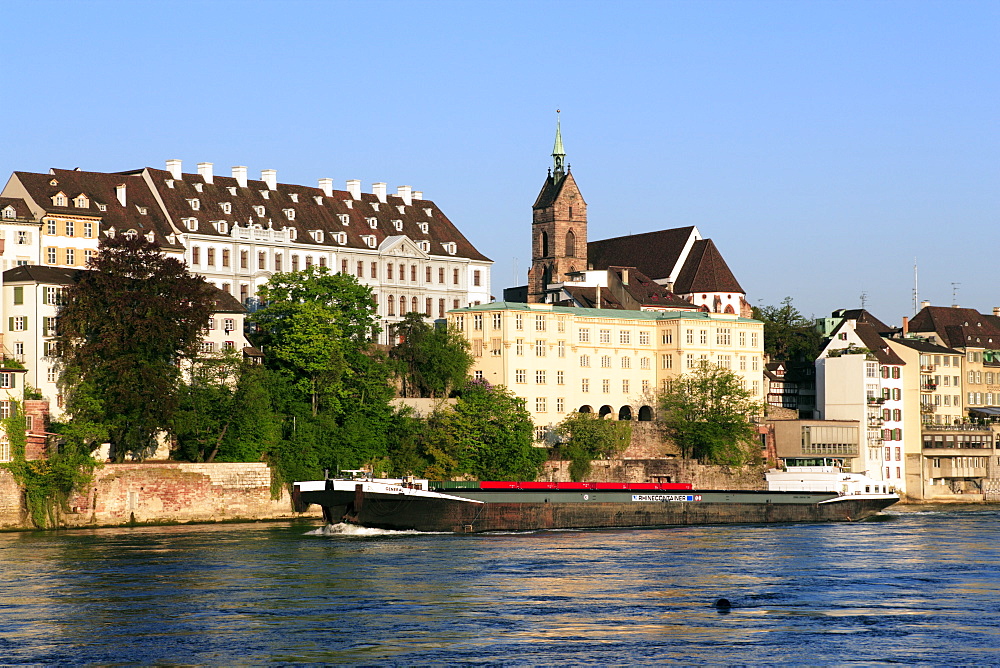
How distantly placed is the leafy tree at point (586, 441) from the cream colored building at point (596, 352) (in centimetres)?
307

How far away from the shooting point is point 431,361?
120125 mm

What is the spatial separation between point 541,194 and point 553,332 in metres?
45.3

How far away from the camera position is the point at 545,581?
206 feet

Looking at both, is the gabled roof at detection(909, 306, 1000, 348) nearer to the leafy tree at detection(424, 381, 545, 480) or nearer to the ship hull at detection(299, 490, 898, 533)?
the ship hull at detection(299, 490, 898, 533)

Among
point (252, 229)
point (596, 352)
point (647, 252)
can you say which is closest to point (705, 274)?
point (647, 252)

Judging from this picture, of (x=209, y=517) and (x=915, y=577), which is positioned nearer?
(x=915, y=577)

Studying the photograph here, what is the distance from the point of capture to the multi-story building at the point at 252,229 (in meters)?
110

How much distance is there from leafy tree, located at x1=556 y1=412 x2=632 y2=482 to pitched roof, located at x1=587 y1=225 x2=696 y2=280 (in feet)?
131

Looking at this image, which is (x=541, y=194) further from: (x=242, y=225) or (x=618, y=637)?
(x=618, y=637)

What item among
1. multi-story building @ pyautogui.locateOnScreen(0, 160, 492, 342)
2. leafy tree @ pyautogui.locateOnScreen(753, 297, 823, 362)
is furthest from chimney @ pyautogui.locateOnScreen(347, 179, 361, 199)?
leafy tree @ pyautogui.locateOnScreen(753, 297, 823, 362)

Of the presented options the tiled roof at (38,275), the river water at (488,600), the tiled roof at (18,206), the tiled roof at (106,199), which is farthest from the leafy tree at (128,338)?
the tiled roof at (106,199)

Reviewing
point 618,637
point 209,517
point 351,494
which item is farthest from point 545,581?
point 209,517

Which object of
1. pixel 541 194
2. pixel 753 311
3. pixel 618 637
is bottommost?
pixel 618 637

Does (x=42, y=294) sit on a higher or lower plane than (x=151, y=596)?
higher
